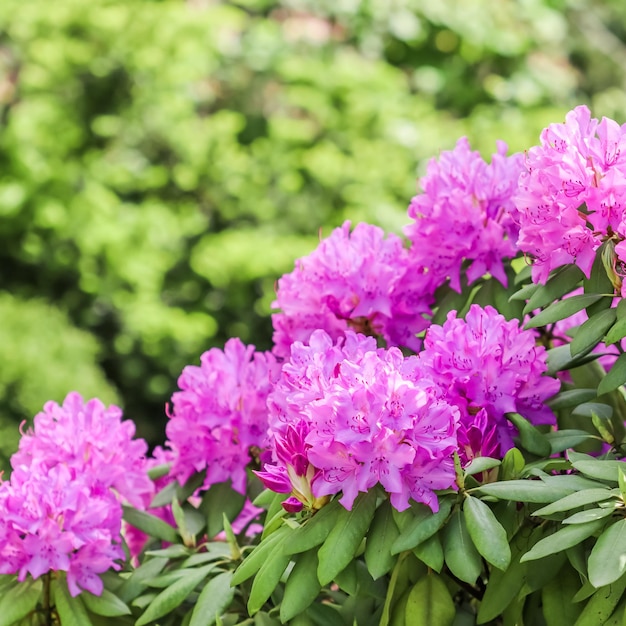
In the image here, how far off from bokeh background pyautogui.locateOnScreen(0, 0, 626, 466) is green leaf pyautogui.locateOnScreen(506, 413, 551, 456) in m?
2.85

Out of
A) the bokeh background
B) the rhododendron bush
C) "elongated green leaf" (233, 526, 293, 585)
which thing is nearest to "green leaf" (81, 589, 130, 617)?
the rhododendron bush

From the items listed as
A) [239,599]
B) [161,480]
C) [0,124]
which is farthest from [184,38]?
[239,599]

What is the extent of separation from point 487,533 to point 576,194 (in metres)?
0.35

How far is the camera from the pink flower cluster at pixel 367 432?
37.7 inches

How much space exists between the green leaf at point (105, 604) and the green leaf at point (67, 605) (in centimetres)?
1

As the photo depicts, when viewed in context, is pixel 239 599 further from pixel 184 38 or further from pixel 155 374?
pixel 184 38

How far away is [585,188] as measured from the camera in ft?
3.38

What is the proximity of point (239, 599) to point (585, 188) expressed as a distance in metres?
0.62

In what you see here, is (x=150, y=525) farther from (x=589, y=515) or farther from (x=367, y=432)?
(x=589, y=515)

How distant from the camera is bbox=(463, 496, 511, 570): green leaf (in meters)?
0.92

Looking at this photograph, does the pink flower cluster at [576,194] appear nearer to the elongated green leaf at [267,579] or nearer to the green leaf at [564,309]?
the green leaf at [564,309]

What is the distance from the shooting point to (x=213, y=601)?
1132 mm

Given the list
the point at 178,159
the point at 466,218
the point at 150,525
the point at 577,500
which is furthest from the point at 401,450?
the point at 178,159

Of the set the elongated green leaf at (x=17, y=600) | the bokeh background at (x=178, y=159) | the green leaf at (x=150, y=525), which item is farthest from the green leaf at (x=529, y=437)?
the bokeh background at (x=178, y=159)
